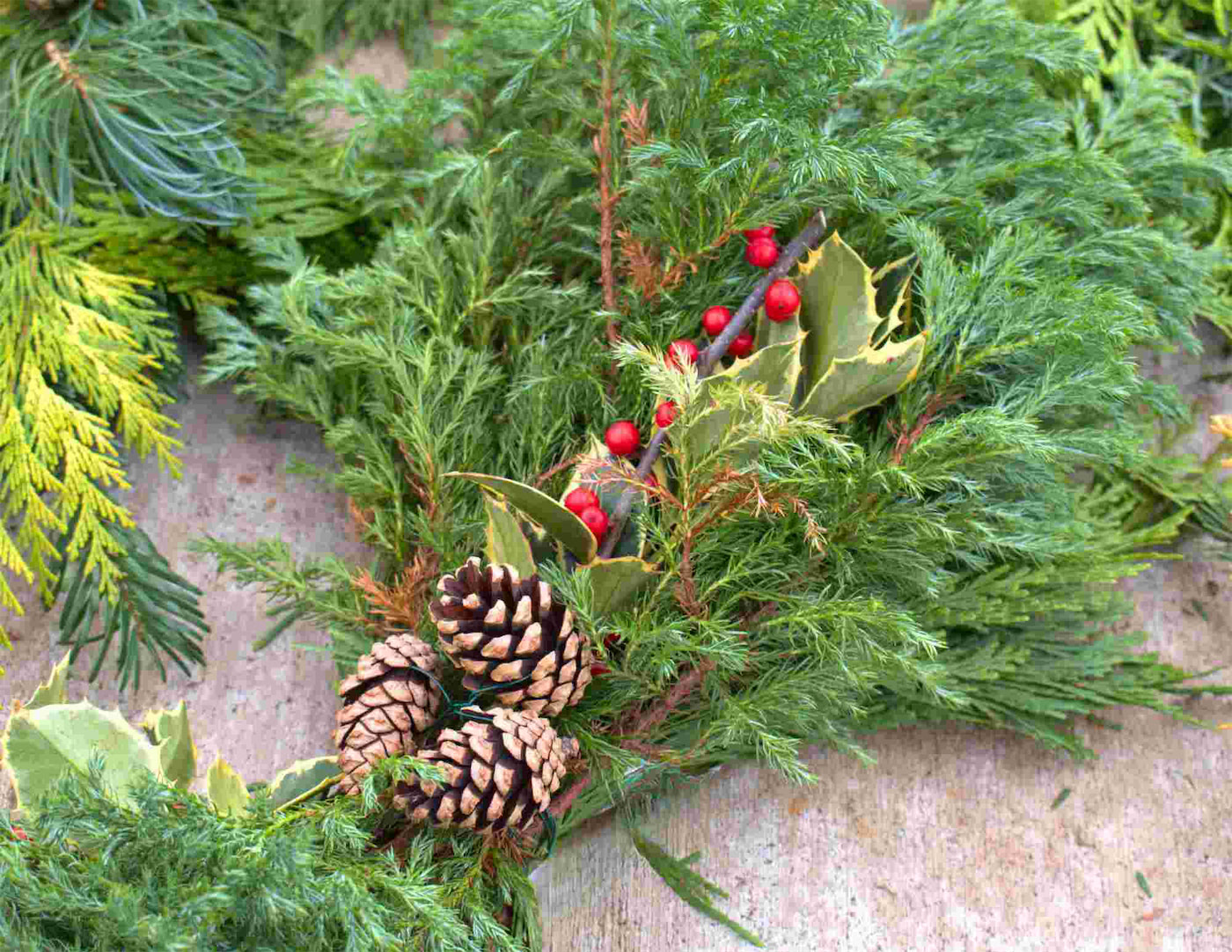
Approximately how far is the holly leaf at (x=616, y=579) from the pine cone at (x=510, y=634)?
1.5 inches

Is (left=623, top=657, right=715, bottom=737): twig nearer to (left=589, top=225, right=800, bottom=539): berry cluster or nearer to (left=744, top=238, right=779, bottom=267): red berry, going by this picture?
(left=589, top=225, right=800, bottom=539): berry cluster

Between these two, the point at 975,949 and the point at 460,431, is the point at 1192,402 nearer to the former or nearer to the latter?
the point at 975,949

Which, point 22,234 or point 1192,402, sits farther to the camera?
point 1192,402

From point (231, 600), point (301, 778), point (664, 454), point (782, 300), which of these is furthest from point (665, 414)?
point (231, 600)

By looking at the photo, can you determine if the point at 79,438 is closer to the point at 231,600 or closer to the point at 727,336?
the point at 231,600

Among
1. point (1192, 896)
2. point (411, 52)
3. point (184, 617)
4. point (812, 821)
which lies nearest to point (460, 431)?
point (184, 617)

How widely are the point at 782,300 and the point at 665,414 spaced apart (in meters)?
0.14

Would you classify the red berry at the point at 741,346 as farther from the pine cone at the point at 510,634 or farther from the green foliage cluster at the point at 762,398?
the pine cone at the point at 510,634

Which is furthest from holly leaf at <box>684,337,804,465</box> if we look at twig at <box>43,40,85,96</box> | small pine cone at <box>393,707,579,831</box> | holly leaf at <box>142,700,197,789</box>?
twig at <box>43,40,85,96</box>

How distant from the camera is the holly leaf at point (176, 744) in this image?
80cm

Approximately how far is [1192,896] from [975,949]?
0.68 feet

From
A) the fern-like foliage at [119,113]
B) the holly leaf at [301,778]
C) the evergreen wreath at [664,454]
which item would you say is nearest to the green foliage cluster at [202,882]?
the evergreen wreath at [664,454]

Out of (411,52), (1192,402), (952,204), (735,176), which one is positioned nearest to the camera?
(735,176)

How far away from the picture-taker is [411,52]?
127 cm
